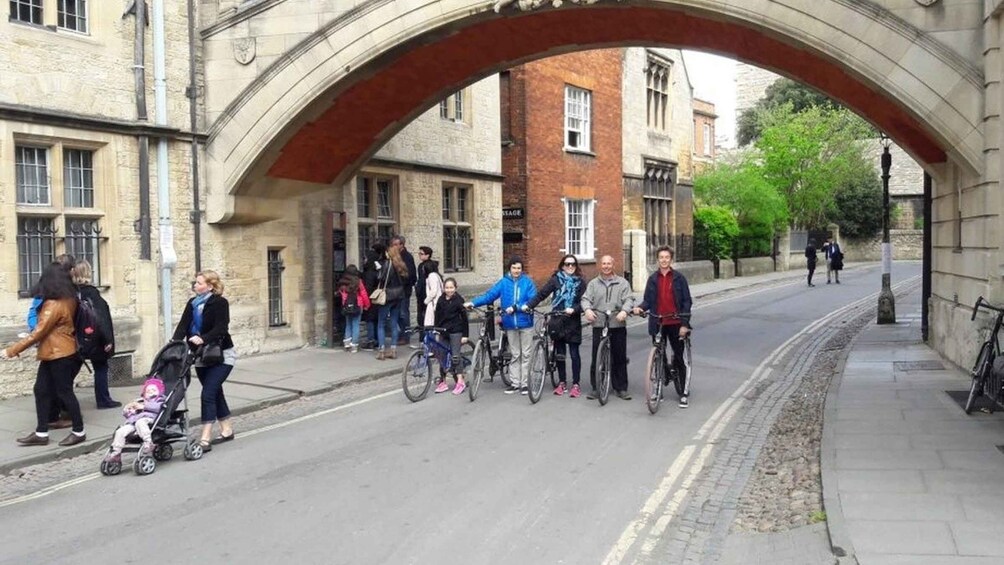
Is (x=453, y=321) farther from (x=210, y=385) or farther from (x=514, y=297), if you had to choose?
(x=210, y=385)

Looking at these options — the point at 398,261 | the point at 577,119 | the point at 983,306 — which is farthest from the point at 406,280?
the point at 577,119

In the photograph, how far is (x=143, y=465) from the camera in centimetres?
769

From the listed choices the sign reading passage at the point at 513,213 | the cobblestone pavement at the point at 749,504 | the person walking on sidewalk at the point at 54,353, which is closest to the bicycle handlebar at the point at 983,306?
the cobblestone pavement at the point at 749,504

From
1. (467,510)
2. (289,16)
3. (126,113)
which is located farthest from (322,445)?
(289,16)

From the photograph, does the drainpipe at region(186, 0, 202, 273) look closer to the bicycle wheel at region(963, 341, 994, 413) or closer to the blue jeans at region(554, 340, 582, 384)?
the blue jeans at region(554, 340, 582, 384)

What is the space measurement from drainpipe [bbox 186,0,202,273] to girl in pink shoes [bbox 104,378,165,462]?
6.03m

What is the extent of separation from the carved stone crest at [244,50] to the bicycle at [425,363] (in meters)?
5.45

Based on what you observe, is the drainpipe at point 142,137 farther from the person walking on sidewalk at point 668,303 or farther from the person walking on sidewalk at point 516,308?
the person walking on sidewalk at point 668,303

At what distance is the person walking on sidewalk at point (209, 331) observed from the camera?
848 cm

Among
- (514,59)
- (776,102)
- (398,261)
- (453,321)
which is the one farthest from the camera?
(776,102)

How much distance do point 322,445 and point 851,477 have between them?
15.6ft

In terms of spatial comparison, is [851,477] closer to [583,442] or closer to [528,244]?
[583,442]

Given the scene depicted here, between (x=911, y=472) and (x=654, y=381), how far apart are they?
3435 mm

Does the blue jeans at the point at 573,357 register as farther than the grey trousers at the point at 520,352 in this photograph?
No
